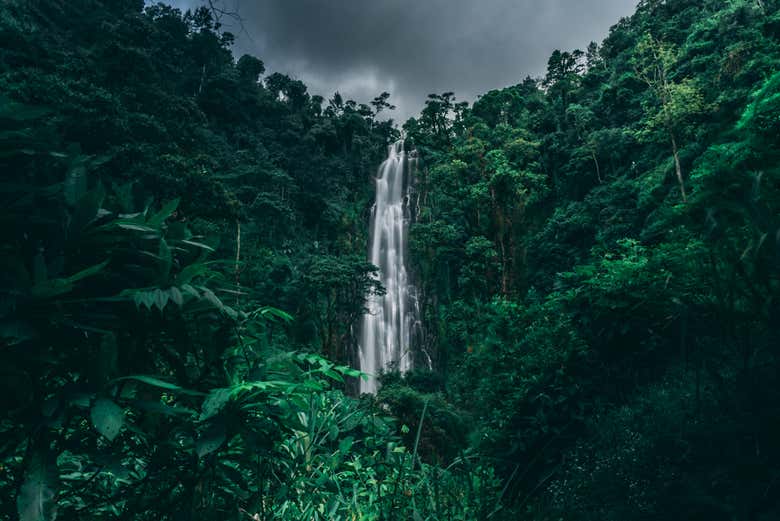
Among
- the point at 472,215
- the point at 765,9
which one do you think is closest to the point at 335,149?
the point at 472,215

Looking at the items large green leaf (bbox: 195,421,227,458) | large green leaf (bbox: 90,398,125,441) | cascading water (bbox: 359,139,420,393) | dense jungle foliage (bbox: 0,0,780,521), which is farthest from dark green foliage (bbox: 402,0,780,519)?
cascading water (bbox: 359,139,420,393)

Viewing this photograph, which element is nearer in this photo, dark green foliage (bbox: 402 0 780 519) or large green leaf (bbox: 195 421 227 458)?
large green leaf (bbox: 195 421 227 458)

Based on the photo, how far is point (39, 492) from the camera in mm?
847

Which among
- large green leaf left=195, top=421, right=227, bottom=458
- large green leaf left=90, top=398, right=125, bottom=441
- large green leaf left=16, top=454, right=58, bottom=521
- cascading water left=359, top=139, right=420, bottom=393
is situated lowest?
large green leaf left=16, top=454, right=58, bottom=521

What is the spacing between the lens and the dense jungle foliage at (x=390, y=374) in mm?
1046

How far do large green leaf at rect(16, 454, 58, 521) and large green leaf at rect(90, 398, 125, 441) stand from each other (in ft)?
0.47

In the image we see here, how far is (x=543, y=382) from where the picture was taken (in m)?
4.55

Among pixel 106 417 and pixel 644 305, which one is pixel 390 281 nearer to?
pixel 644 305

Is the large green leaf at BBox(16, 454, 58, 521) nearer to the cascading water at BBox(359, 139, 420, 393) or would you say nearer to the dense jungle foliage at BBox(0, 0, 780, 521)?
the dense jungle foliage at BBox(0, 0, 780, 521)

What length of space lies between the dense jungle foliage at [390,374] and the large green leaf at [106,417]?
12 millimetres

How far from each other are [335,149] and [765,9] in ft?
70.0

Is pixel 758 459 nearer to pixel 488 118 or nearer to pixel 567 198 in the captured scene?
pixel 567 198

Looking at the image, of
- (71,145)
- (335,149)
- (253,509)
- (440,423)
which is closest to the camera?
(71,145)

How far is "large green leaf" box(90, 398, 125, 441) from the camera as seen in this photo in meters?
0.87
